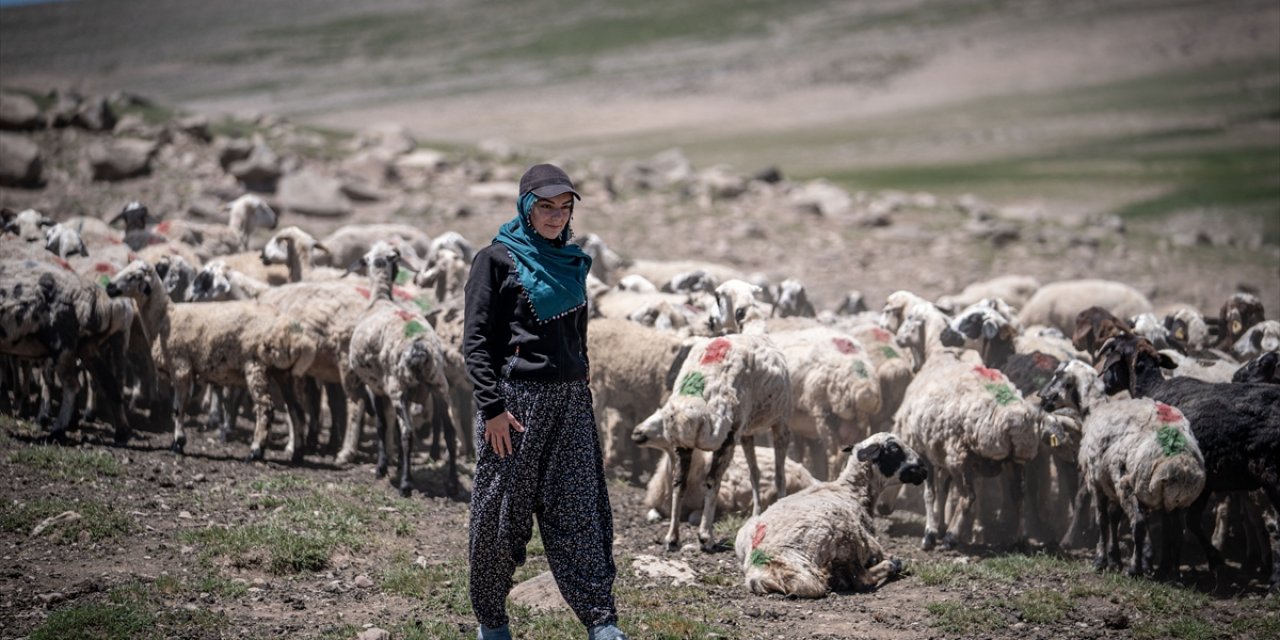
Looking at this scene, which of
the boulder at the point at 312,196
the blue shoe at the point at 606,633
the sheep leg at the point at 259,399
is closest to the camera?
the blue shoe at the point at 606,633

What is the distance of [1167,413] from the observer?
9641 millimetres

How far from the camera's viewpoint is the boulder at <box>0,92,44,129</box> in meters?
28.2

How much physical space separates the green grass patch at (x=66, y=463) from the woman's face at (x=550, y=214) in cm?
557

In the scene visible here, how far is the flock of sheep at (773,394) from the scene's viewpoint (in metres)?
9.67

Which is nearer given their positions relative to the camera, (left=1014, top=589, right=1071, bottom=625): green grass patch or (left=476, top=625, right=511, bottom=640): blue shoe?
(left=476, top=625, right=511, bottom=640): blue shoe

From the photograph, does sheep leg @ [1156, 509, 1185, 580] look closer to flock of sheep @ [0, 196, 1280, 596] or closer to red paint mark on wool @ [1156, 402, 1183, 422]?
flock of sheep @ [0, 196, 1280, 596]

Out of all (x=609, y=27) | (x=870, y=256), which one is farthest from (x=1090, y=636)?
(x=609, y=27)

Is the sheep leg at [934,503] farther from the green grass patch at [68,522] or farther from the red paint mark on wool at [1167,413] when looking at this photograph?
the green grass patch at [68,522]

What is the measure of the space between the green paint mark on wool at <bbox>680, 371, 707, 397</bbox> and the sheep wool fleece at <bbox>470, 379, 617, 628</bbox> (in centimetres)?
321

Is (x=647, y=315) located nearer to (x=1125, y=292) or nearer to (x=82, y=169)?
(x=1125, y=292)

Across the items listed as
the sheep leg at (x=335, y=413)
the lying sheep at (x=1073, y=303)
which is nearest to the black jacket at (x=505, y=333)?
the sheep leg at (x=335, y=413)

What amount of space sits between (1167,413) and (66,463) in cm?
883

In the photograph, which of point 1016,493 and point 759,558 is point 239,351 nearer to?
point 759,558

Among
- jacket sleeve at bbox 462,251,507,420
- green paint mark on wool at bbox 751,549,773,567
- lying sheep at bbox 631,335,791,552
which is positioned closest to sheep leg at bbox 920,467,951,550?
lying sheep at bbox 631,335,791,552
